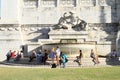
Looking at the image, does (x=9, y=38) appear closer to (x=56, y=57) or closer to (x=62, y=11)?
(x=62, y=11)

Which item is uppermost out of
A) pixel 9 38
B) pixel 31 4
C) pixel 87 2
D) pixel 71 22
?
pixel 87 2

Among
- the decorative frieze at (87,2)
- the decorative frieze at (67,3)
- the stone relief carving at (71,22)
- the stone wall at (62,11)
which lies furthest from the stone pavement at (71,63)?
the decorative frieze at (87,2)

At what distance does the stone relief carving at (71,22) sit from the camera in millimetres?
41125

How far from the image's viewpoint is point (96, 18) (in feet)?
141

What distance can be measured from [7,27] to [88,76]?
78.4 feet

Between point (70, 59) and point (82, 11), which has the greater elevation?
point (82, 11)

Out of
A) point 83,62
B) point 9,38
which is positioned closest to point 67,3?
point 9,38

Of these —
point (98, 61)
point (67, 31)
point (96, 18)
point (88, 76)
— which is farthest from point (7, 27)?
point (88, 76)

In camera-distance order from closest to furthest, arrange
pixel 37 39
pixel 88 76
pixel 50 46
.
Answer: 1. pixel 88 76
2. pixel 50 46
3. pixel 37 39

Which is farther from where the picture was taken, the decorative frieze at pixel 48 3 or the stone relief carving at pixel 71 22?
the decorative frieze at pixel 48 3

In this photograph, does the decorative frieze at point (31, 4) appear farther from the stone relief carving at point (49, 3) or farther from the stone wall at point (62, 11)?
the stone relief carving at point (49, 3)

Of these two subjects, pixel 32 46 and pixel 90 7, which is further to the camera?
pixel 90 7

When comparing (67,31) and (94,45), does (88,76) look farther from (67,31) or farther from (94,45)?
(67,31)

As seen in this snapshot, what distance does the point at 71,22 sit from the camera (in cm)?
4141
